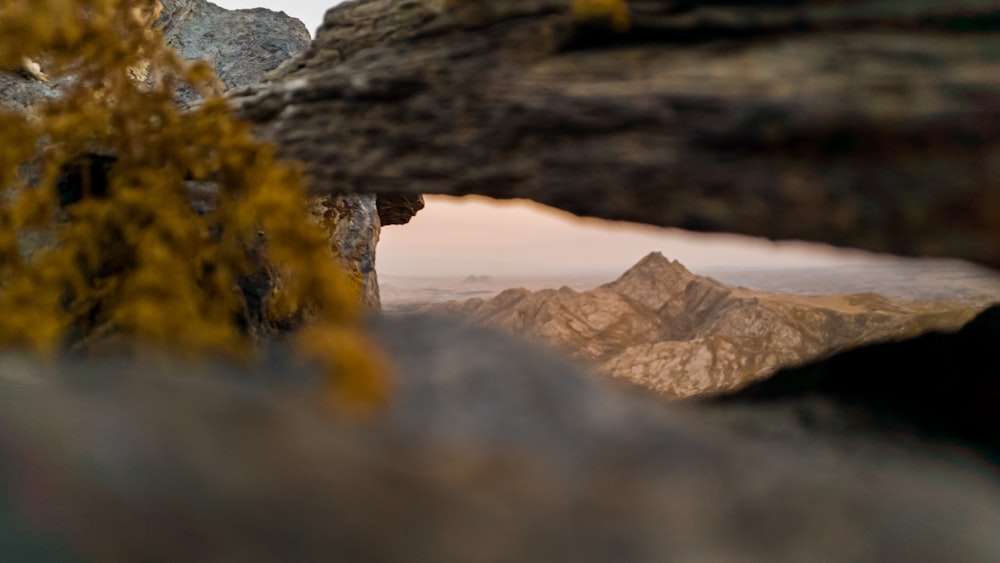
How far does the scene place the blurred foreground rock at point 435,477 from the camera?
285 centimetres

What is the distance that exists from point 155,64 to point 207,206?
1.89 metres

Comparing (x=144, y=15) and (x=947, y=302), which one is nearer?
(x=144, y=15)

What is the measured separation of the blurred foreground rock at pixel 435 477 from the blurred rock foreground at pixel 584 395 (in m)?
0.02

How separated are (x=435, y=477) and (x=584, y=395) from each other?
1.05 m

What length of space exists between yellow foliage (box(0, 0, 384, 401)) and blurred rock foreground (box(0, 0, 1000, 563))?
0.61 m

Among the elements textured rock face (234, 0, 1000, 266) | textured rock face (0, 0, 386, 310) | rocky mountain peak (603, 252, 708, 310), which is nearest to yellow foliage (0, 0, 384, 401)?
textured rock face (234, 0, 1000, 266)

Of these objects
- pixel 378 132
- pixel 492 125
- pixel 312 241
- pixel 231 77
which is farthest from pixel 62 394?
pixel 231 77

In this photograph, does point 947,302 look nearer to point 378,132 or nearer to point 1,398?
point 378,132

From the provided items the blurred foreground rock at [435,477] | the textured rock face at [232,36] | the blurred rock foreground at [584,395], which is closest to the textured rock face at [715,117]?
the blurred rock foreground at [584,395]

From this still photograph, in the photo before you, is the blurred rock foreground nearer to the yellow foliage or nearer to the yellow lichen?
the yellow lichen

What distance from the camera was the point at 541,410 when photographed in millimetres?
3236

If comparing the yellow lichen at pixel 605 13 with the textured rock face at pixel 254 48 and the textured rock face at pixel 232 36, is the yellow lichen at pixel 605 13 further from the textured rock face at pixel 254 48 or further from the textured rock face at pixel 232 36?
the textured rock face at pixel 232 36

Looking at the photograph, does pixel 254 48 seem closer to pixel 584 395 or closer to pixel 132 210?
pixel 132 210

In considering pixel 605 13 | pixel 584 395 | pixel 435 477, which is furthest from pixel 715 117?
pixel 435 477
